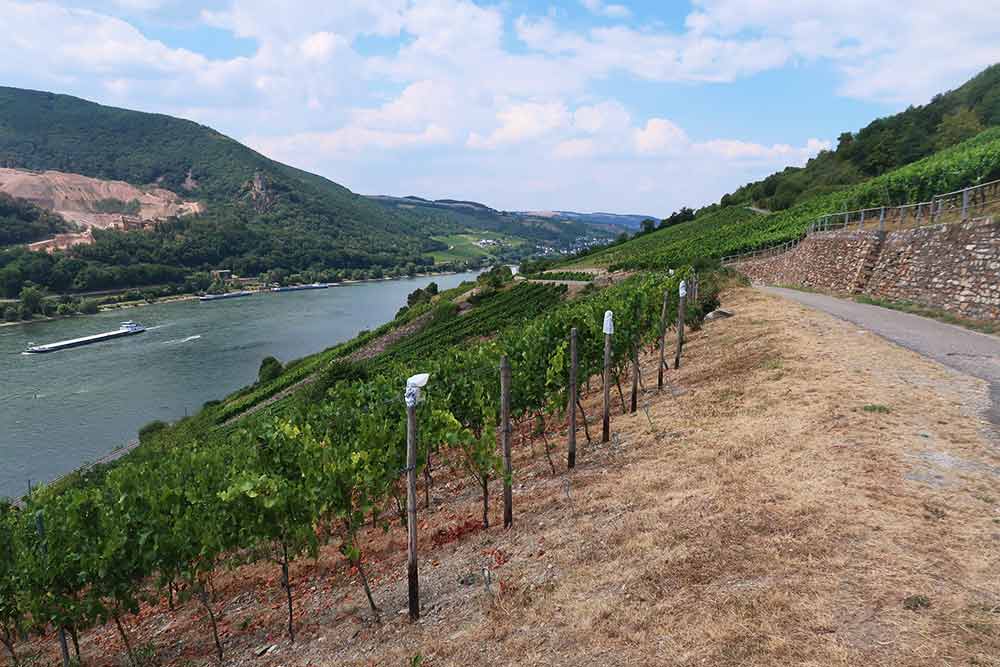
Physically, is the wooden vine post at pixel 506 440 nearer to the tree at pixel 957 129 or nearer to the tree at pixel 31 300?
the tree at pixel 957 129

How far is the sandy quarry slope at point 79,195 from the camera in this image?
16912cm

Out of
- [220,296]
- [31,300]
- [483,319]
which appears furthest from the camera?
[220,296]

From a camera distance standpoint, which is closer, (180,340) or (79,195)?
(180,340)

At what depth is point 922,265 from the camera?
18.3 meters

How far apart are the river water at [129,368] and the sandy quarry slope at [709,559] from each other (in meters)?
39.6

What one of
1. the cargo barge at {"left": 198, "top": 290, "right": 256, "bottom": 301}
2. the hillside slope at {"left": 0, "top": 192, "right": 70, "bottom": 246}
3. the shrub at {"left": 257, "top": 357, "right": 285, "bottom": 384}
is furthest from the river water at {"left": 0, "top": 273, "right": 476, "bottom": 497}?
the hillside slope at {"left": 0, "top": 192, "right": 70, "bottom": 246}

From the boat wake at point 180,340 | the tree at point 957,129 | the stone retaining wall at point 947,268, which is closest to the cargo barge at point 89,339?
the boat wake at point 180,340

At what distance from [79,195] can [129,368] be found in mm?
165221

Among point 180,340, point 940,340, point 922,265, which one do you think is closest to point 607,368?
point 940,340

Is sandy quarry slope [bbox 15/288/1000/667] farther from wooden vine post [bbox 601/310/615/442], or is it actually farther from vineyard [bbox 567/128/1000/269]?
vineyard [bbox 567/128/1000/269]

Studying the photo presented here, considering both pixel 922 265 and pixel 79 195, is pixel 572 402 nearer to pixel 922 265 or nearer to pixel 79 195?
pixel 922 265

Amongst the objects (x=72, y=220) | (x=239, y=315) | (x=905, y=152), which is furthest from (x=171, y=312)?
(x=905, y=152)

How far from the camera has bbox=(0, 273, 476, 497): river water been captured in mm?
42094

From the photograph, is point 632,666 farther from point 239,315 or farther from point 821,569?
point 239,315
